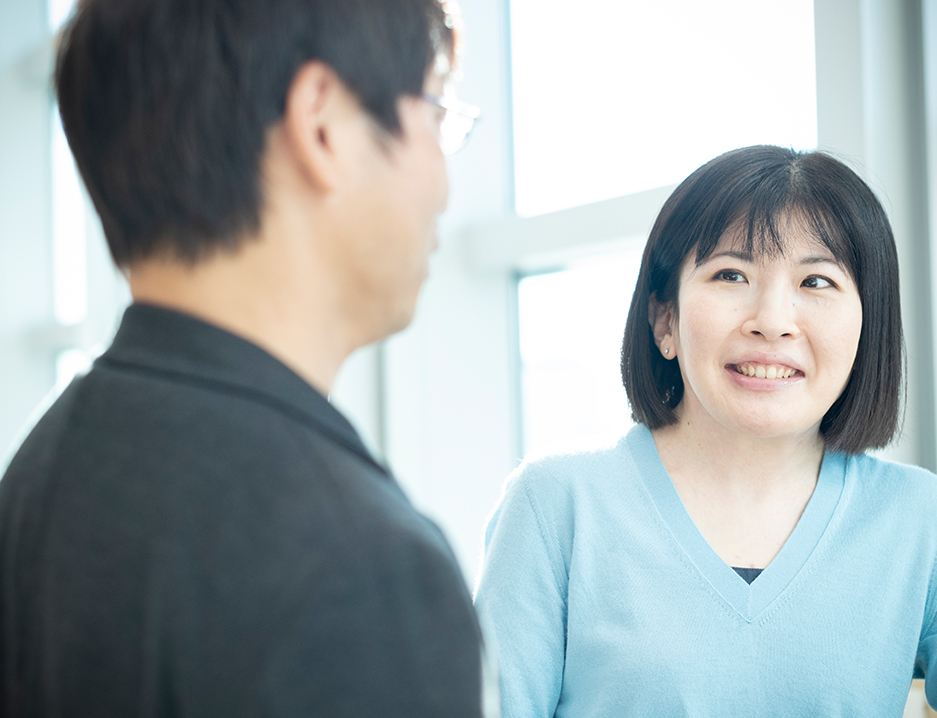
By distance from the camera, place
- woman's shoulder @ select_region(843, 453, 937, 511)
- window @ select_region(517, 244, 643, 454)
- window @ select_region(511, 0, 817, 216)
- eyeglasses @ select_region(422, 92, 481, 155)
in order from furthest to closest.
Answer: window @ select_region(517, 244, 643, 454)
window @ select_region(511, 0, 817, 216)
woman's shoulder @ select_region(843, 453, 937, 511)
eyeglasses @ select_region(422, 92, 481, 155)

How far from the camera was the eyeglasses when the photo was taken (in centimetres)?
65

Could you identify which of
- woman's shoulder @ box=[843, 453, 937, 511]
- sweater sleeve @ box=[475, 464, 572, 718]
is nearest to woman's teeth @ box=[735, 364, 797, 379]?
woman's shoulder @ box=[843, 453, 937, 511]

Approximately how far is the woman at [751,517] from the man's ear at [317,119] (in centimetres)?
82

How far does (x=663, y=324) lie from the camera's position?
1.37 meters

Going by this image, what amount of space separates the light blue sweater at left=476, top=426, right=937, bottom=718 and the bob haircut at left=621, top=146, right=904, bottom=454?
0.11m

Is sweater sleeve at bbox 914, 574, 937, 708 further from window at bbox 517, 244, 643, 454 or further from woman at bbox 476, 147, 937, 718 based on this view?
window at bbox 517, 244, 643, 454

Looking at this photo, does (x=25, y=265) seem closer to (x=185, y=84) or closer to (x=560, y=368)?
(x=560, y=368)

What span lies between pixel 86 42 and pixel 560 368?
5.15 feet

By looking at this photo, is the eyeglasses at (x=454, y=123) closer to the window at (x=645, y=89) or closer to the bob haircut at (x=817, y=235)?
the bob haircut at (x=817, y=235)

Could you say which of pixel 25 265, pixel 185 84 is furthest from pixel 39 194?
pixel 185 84

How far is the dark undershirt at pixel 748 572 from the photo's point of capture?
1225 mm

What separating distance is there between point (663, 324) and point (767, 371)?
211 mm

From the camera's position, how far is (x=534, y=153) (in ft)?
6.95

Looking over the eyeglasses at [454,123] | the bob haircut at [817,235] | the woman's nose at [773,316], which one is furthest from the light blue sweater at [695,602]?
the eyeglasses at [454,123]
